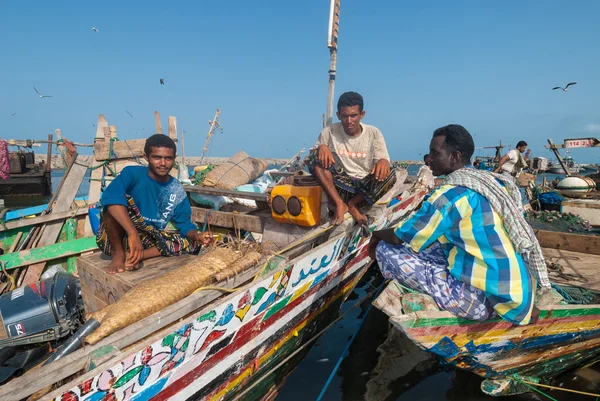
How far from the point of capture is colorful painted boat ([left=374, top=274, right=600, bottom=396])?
262cm

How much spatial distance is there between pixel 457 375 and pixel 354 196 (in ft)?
7.99

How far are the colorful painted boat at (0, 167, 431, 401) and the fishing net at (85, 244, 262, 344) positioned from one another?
4.1 inches

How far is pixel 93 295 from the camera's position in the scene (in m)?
3.21

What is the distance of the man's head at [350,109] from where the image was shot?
397 centimetres

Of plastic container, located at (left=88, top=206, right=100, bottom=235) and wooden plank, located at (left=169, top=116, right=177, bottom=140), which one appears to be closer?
plastic container, located at (left=88, top=206, right=100, bottom=235)

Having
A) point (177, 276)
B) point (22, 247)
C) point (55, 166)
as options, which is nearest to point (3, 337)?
point (177, 276)

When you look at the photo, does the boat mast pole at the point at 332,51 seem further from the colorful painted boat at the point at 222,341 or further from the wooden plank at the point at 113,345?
the wooden plank at the point at 113,345

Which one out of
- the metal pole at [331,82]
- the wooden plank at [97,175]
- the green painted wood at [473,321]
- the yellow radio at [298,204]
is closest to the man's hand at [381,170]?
the yellow radio at [298,204]

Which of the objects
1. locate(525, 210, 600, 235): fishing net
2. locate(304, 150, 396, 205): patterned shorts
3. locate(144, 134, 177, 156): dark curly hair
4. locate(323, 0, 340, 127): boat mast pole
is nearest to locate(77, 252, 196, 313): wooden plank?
locate(144, 134, 177, 156): dark curly hair

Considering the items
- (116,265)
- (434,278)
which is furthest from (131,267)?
(434,278)

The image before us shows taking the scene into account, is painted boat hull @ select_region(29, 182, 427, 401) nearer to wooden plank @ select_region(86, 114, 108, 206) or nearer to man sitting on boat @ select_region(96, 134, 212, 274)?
man sitting on boat @ select_region(96, 134, 212, 274)

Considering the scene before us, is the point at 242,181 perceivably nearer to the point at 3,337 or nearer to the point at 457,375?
the point at 3,337

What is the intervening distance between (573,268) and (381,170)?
137 inches

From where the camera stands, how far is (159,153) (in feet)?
10.8
